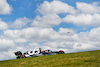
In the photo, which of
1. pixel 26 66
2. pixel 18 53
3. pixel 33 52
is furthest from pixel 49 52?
pixel 26 66

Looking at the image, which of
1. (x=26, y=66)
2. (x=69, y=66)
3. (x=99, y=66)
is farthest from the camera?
(x=26, y=66)

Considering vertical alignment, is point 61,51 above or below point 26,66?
above

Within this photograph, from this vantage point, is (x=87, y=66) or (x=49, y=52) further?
(x=49, y=52)

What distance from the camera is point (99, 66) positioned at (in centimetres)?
1784

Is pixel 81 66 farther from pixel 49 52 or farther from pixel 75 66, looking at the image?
pixel 49 52

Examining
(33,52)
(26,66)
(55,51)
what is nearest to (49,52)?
(55,51)

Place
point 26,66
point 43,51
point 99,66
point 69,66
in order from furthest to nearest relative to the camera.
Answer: point 43,51
point 26,66
point 69,66
point 99,66

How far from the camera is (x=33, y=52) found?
42.2m

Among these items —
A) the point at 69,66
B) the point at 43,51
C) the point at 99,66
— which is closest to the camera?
the point at 99,66

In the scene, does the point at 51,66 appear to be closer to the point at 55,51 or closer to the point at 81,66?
the point at 81,66

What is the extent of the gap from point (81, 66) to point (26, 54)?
88.1 feet

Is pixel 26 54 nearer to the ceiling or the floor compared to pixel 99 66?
nearer to the ceiling

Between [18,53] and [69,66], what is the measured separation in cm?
2770

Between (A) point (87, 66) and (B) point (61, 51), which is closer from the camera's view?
(A) point (87, 66)
